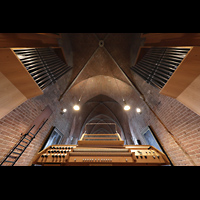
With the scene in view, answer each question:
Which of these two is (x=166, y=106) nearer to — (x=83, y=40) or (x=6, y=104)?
(x=6, y=104)

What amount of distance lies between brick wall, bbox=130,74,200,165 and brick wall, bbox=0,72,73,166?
6.00 m

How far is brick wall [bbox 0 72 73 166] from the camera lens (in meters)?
2.97

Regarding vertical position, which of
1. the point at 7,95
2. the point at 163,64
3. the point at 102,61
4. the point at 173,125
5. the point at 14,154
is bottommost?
the point at 14,154

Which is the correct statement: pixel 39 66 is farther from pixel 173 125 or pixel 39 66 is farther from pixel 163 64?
pixel 173 125

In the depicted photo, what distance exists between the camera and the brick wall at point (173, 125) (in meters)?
2.94

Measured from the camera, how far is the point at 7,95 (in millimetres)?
2041

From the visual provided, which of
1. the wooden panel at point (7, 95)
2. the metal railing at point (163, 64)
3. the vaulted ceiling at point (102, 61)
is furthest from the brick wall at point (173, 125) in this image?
the wooden panel at point (7, 95)

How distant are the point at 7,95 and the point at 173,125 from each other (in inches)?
237

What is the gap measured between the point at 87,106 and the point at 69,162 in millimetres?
9030

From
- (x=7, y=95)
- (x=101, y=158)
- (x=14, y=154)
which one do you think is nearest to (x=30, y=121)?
(x=14, y=154)

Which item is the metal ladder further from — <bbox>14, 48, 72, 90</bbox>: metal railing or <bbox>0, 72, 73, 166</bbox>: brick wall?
<bbox>14, 48, 72, 90</bbox>: metal railing

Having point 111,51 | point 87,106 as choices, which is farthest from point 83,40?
point 87,106

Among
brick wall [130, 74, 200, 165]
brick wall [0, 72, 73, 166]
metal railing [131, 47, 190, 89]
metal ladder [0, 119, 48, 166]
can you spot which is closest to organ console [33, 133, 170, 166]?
metal ladder [0, 119, 48, 166]
